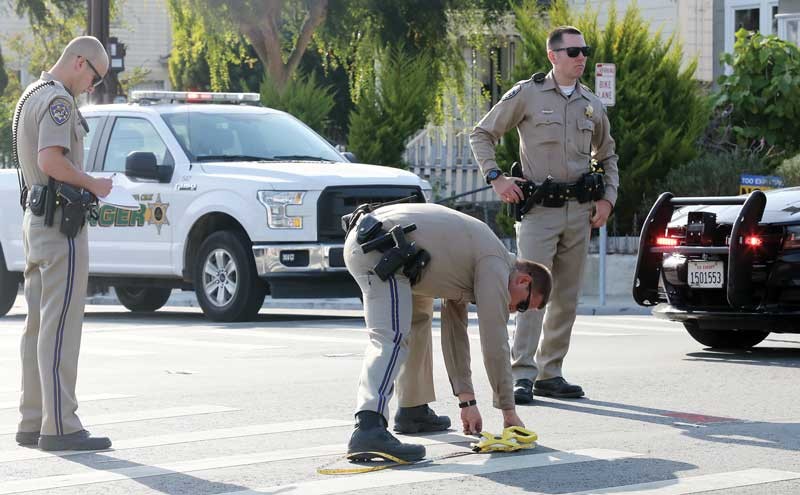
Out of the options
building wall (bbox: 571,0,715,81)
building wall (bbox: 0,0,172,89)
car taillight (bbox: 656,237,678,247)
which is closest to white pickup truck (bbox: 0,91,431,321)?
car taillight (bbox: 656,237,678,247)

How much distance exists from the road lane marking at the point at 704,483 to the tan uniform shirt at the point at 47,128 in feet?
9.24

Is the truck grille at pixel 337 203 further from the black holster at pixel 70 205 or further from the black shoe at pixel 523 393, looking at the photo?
the black holster at pixel 70 205

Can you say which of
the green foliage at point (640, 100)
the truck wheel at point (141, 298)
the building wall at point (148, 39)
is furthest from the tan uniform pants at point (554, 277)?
the building wall at point (148, 39)

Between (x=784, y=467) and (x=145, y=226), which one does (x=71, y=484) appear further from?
(x=145, y=226)

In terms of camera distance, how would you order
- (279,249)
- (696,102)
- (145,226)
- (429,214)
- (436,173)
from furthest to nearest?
(436,173) < (696,102) < (145,226) < (279,249) < (429,214)

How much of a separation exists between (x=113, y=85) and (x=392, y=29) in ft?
21.7

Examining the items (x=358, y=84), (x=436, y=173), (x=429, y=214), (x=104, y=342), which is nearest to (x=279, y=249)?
(x=104, y=342)

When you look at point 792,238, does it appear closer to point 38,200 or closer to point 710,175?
point 38,200

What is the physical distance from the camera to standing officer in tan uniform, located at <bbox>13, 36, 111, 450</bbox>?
7.44 m

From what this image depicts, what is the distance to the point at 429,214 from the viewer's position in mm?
7160

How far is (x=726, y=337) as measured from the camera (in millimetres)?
12188

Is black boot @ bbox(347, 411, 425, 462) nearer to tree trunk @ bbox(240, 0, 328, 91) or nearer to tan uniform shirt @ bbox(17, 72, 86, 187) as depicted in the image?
tan uniform shirt @ bbox(17, 72, 86, 187)

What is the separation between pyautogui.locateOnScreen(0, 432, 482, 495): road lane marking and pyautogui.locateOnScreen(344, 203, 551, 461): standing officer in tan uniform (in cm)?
43

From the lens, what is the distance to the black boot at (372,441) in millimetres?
6898
